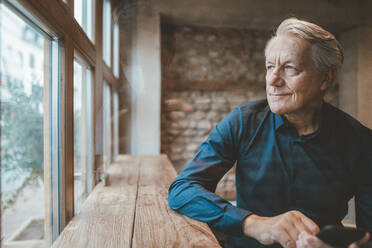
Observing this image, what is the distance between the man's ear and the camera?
0.47 meters

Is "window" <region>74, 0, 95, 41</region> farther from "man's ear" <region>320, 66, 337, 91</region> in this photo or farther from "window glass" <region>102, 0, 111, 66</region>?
"man's ear" <region>320, 66, 337, 91</region>

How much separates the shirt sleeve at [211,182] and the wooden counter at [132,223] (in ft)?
0.10

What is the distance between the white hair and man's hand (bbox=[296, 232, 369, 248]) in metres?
0.29

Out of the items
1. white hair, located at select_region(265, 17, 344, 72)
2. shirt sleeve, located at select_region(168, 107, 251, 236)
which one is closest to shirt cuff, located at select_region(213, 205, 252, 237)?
shirt sleeve, located at select_region(168, 107, 251, 236)

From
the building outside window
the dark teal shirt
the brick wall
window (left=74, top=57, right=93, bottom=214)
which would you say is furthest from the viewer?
the building outside window

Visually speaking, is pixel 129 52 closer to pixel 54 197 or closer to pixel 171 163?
pixel 171 163

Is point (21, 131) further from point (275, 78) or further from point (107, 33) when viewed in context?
point (107, 33)

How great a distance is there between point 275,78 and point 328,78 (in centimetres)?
10

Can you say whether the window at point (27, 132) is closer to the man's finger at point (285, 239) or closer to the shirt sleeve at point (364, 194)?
the man's finger at point (285, 239)

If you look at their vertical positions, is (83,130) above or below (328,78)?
below

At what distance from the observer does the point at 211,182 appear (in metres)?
0.68

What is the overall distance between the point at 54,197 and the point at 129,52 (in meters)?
1.11

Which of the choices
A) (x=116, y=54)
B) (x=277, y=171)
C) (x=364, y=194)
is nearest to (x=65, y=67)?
(x=277, y=171)

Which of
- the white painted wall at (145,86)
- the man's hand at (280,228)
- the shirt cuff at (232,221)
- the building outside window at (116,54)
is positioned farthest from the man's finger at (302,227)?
the building outside window at (116,54)
